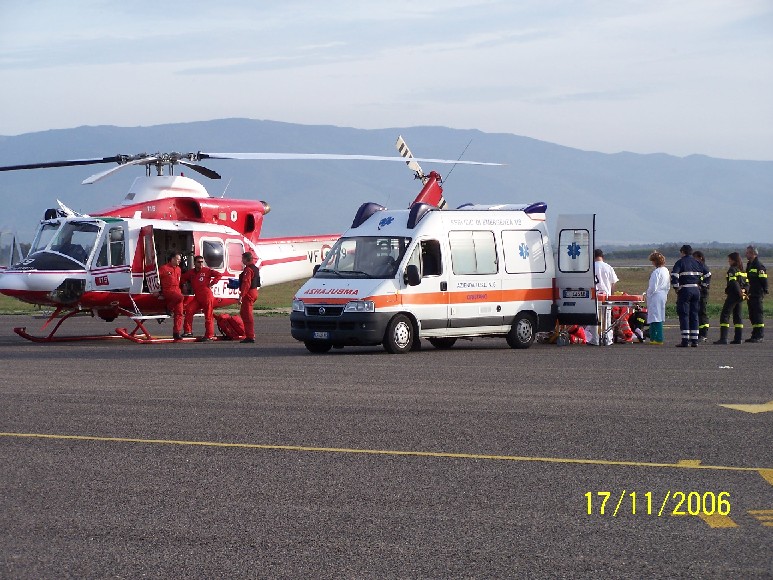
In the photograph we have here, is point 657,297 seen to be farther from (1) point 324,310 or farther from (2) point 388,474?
(2) point 388,474

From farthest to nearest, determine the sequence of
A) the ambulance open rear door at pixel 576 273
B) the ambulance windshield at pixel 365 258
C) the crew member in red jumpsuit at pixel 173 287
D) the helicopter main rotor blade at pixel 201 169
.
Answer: the helicopter main rotor blade at pixel 201 169 → the crew member in red jumpsuit at pixel 173 287 → the ambulance open rear door at pixel 576 273 → the ambulance windshield at pixel 365 258

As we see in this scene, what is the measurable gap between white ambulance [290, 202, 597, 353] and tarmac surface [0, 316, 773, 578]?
2955 millimetres

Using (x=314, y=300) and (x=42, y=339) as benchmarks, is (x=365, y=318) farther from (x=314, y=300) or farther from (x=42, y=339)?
(x=42, y=339)

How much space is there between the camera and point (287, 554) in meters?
6.68

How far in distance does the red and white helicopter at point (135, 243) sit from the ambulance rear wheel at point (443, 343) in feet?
10.1

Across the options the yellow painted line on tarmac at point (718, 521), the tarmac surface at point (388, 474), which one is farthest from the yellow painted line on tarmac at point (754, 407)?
the yellow painted line on tarmac at point (718, 521)

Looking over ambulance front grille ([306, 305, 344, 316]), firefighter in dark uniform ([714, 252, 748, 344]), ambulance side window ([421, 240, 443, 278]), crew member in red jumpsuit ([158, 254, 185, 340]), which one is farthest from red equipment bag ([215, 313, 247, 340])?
firefighter in dark uniform ([714, 252, 748, 344])

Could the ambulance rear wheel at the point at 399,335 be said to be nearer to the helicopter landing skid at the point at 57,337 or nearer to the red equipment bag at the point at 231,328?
the red equipment bag at the point at 231,328

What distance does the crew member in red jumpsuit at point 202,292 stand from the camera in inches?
924

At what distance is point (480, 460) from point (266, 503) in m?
2.09

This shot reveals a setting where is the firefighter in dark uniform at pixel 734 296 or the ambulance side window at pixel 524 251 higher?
the ambulance side window at pixel 524 251

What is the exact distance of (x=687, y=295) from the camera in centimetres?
2131

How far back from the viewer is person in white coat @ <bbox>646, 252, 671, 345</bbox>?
21.8 m
